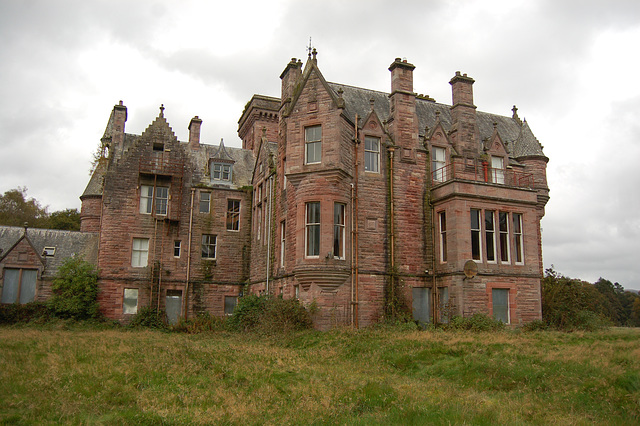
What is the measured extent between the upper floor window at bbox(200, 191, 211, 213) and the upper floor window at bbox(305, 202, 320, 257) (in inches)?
473

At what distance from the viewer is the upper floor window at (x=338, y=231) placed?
967 inches

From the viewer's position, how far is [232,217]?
3512 cm

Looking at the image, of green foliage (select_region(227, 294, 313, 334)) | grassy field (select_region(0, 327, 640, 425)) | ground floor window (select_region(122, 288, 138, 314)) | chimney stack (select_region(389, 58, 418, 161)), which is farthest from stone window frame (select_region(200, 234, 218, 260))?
grassy field (select_region(0, 327, 640, 425))

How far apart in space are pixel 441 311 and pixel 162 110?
2248cm

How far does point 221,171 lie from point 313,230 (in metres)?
13.8

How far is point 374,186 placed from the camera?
2633 cm

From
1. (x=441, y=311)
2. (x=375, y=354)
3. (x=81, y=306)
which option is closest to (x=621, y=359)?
(x=375, y=354)

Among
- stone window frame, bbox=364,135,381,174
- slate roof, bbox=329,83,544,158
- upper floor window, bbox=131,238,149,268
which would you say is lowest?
upper floor window, bbox=131,238,149,268

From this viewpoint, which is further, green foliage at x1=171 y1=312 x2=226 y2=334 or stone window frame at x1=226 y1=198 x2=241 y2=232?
stone window frame at x1=226 y1=198 x2=241 y2=232

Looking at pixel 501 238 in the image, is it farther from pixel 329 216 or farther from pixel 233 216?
pixel 233 216

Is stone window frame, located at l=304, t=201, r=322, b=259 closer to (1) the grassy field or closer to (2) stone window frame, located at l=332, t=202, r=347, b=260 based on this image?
(2) stone window frame, located at l=332, t=202, r=347, b=260

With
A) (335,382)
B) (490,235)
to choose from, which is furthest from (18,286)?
(490,235)

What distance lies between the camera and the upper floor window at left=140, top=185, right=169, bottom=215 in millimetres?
33281

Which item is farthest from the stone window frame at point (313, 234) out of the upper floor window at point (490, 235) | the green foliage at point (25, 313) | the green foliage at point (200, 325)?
the green foliage at point (25, 313)
